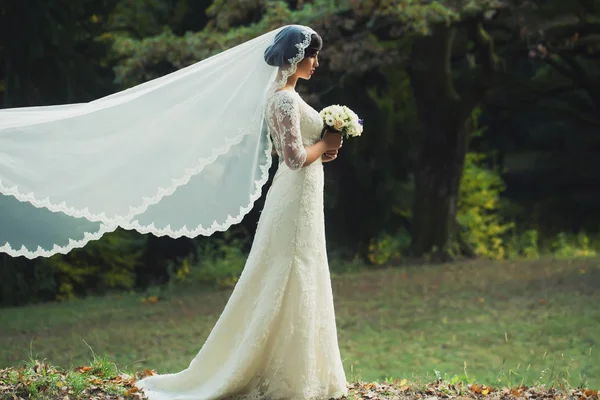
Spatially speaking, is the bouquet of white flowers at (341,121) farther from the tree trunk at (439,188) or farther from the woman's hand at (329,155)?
the tree trunk at (439,188)

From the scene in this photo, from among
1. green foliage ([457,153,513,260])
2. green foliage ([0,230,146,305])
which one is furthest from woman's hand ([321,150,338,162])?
green foliage ([457,153,513,260])

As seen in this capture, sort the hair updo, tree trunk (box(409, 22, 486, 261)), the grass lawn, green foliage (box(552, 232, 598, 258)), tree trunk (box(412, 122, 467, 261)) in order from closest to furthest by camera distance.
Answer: the hair updo → the grass lawn → tree trunk (box(409, 22, 486, 261)) → tree trunk (box(412, 122, 467, 261)) → green foliage (box(552, 232, 598, 258))

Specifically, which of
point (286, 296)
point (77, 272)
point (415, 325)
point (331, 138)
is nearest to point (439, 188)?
point (415, 325)

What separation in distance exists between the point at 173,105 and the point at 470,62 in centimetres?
1325

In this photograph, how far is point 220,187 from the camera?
18.4 feet

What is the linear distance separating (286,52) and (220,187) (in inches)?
38.1

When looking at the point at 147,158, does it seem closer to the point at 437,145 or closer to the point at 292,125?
the point at 292,125

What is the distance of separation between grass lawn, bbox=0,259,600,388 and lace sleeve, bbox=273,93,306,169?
9.20ft

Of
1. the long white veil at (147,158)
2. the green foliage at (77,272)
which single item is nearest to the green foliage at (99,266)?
the green foliage at (77,272)

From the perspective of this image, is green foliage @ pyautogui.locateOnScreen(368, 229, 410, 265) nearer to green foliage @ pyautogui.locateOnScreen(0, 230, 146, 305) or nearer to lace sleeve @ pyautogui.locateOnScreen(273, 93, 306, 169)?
green foliage @ pyautogui.locateOnScreen(0, 230, 146, 305)

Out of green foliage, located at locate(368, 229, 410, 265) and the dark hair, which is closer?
the dark hair

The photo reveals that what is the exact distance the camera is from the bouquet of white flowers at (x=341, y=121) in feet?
17.2

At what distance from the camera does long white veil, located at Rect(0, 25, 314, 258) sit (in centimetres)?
537

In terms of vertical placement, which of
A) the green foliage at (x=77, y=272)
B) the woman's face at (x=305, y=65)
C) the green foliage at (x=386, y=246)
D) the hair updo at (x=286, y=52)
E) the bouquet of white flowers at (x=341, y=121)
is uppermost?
the hair updo at (x=286, y=52)
